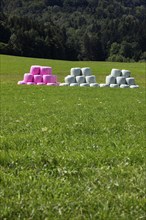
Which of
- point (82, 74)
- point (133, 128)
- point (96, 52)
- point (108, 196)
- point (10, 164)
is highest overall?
point (108, 196)

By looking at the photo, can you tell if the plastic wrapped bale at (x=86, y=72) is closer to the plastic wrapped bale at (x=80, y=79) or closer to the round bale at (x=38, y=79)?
the plastic wrapped bale at (x=80, y=79)

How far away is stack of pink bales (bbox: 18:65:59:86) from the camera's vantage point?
1533 inches

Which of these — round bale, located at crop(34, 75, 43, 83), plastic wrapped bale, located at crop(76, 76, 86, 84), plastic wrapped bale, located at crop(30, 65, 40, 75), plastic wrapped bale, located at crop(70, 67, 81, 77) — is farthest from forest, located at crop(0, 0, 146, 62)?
plastic wrapped bale, located at crop(76, 76, 86, 84)

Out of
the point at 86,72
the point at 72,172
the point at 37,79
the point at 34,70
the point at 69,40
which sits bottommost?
the point at 69,40

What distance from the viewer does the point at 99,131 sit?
37.1 ft

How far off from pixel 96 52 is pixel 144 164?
166 m

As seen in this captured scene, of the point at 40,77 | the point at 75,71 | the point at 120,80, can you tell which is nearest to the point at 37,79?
the point at 40,77

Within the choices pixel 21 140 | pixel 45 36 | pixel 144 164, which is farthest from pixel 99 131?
pixel 45 36

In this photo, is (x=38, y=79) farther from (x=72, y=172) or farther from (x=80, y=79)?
(x=72, y=172)

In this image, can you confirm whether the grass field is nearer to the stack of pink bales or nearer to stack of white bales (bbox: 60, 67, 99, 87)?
stack of white bales (bbox: 60, 67, 99, 87)

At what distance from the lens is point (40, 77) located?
39.8m

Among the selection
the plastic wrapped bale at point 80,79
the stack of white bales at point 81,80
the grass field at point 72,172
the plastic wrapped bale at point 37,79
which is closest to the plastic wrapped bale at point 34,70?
the plastic wrapped bale at point 37,79

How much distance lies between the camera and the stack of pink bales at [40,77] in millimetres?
38938

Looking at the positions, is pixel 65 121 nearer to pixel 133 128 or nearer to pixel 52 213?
pixel 133 128
